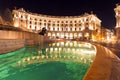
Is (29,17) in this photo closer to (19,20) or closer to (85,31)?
(19,20)

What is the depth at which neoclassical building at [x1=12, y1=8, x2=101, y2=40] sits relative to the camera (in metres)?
81.2

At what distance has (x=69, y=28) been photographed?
90.2 metres

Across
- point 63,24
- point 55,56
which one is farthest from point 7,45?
point 63,24

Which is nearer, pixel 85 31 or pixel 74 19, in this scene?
pixel 85 31

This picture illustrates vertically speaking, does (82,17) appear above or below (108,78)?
above

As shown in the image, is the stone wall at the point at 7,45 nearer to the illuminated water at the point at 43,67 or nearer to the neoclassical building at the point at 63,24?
the illuminated water at the point at 43,67

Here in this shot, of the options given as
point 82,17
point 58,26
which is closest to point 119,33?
point 82,17

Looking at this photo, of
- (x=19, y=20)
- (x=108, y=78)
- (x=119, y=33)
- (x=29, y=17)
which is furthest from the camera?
(x=29, y=17)

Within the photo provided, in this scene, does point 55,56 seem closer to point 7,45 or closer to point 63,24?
point 7,45

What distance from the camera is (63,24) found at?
89875mm

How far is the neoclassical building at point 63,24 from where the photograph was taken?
81188mm

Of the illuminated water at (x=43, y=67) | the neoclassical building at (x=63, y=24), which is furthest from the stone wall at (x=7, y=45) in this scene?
the neoclassical building at (x=63, y=24)

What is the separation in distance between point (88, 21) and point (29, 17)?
3385 centimetres

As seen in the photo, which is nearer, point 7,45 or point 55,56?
point 55,56
